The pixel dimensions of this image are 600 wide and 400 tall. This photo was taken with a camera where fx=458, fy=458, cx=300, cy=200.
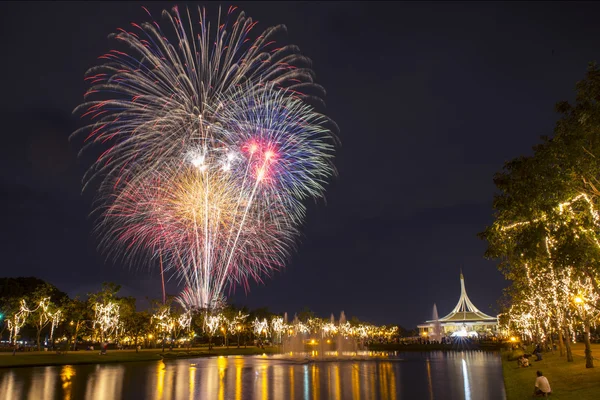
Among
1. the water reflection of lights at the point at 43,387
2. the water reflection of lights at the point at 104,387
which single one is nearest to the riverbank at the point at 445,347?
the water reflection of lights at the point at 104,387

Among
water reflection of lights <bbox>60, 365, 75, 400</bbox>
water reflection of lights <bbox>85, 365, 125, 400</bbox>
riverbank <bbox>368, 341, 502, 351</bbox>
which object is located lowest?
riverbank <bbox>368, 341, 502, 351</bbox>

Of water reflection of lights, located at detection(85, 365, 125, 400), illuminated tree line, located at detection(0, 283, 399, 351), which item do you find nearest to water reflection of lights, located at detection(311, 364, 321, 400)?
water reflection of lights, located at detection(85, 365, 125, 400)

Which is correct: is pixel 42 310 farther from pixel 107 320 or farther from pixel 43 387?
pixel 43 387

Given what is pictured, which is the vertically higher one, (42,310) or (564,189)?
(564,189)

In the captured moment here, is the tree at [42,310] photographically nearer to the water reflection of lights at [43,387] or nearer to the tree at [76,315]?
the tree at [76,315]

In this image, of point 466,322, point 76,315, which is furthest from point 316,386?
point 466,322

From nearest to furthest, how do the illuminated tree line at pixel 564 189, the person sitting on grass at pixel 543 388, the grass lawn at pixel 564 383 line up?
the illuminated tree line at pixel 564 189 → the person sitting on grass at pixel 543 388 → the grass lawn at pixel 564 383

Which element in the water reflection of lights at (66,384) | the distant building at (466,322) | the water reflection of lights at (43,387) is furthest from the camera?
the distant building at (466,322)

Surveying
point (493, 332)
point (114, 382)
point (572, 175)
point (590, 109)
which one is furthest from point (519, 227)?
point (493, 332)

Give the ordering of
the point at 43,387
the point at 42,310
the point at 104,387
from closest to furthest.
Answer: the point at 43,387 → the point at 104,387 → the point at 42,310

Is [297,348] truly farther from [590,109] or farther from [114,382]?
[590,109]

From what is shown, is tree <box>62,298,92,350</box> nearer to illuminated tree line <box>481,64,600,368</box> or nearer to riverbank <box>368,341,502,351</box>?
riverbank <box>368,341,502,351</box>

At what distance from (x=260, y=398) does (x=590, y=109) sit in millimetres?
16787

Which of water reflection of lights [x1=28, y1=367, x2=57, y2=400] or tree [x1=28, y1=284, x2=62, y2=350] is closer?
water reflection of lights [x1=28, y1=367, x2=57, y2=400]
